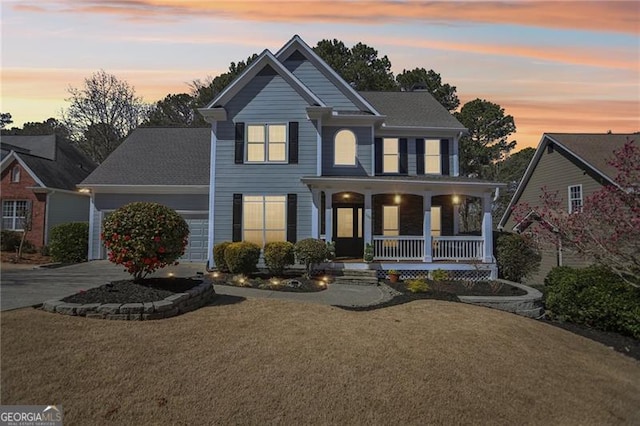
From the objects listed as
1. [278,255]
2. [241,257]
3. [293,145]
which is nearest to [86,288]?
[241,257]

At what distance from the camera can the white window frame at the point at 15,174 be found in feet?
68.7

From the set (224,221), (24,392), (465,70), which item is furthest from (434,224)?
(24,392)

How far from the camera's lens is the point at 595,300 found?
32.1 feet

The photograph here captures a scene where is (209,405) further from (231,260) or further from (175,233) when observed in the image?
(231,260)

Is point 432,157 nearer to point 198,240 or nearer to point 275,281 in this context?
point 275,281

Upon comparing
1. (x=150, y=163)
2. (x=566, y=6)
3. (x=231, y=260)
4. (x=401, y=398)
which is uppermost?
(x=566, y=6)

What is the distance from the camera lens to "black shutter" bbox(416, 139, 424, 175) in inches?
684

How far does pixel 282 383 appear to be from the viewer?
17.0ft

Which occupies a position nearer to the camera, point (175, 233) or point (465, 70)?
point (175, 233)

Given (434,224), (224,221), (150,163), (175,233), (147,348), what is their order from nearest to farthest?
(147,348)
(175,233)
(224,221)
(434,224)
(150,163)

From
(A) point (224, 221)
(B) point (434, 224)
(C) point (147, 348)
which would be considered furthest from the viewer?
(B) point (434, 224)

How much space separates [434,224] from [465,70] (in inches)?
276

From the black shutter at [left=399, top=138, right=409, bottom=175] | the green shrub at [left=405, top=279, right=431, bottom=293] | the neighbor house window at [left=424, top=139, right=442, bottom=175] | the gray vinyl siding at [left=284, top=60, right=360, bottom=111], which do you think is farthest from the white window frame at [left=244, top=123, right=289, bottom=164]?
the green shrub at [left=405, top=279, right=431, bottom=293]

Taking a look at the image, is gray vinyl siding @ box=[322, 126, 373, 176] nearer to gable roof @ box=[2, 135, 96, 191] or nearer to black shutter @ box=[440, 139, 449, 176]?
black shutter @ box=[440, 139, 449, 176]
